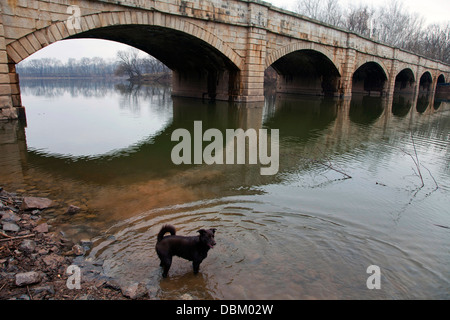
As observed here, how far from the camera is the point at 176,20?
15633 millimetres

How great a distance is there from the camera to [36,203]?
453cm

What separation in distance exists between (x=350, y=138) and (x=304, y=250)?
8.06m

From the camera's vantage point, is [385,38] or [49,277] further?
[385,38]

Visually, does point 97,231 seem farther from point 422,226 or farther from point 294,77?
point 294,77

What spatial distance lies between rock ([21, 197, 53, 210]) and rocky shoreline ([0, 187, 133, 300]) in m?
0.06

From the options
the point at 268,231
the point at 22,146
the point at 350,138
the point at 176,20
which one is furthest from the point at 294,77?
the point at 268,231

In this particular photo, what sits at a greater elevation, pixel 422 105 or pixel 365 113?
pixel 422 105

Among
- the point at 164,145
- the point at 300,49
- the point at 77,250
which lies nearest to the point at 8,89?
the point at 164,145

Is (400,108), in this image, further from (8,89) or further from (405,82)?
(405,82)

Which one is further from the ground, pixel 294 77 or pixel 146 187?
pixel 294 77

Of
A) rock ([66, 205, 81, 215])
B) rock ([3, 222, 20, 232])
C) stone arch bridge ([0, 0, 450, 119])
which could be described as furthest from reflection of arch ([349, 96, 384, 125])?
rock ([3, 222, 20, 232])

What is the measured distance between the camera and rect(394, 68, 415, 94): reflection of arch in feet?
150

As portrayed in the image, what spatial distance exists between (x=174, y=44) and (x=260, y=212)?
1749 cm

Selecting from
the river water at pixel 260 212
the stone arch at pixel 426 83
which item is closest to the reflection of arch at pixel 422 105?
the river water at pixel 260 212
